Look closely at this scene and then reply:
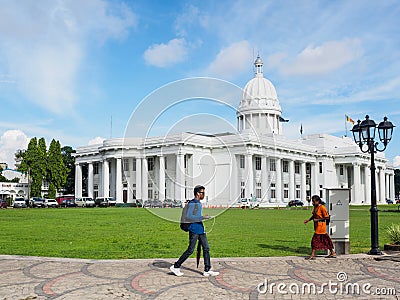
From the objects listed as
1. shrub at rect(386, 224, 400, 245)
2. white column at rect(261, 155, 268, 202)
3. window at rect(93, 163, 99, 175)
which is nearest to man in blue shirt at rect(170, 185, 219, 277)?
shrub at rect(386, 224, 400, 245)

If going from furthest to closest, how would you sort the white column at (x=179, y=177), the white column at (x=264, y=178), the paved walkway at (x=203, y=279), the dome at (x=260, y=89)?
the dome at (x=260, y=89), the white column at (x=264, y=178), the white column at (x=179, y=177), the paved walkway at (x=203, y=279)

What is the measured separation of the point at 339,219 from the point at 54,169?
79347 millimetres

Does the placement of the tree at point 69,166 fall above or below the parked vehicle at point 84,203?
above

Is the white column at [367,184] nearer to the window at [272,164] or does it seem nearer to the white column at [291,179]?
the white column at [291,179]

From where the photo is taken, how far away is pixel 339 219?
14.0 m

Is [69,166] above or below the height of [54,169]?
above

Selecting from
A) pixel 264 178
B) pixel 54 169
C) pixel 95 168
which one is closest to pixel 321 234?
pixel 264 178

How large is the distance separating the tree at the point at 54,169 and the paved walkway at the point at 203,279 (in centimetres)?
7698

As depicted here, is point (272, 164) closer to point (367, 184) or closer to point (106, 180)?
point (367, 184)

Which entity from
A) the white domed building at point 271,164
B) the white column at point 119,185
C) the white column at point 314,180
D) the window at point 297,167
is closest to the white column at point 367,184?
the white domed building at point 271,164

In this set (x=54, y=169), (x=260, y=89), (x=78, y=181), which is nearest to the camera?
(x=54, y=169)

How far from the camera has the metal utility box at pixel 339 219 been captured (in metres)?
13.7

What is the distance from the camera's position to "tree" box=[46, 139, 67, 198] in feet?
284

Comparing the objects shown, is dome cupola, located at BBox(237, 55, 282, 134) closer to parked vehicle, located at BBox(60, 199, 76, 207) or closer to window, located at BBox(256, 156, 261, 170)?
window, located at BBox(256, 156, 261, 170)
